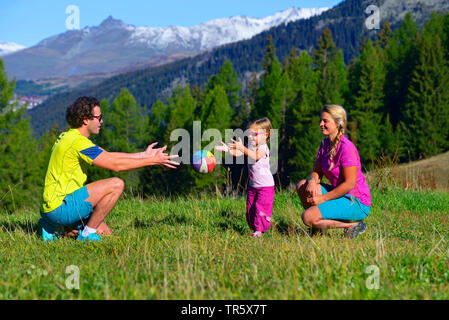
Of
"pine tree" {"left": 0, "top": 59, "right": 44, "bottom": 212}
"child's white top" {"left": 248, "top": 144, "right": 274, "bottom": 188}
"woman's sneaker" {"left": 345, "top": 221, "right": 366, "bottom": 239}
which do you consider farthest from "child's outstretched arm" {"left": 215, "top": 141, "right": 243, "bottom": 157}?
"pine tree" {"left": 0, "top": 59, "right": 44, "bottom": 212}

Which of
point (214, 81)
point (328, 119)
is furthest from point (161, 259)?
point (214, 81)

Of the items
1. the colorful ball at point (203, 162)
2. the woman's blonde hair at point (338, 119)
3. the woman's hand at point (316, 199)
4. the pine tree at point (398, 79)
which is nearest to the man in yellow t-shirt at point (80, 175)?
the colorful ball at point (203, 162)

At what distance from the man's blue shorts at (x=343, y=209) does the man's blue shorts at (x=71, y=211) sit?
315 centimetres

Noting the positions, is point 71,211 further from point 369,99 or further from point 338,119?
point 369,99

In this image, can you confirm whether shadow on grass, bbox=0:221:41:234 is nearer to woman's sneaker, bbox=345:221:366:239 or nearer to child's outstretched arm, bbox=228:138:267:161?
child's outstretched arm, bbox=228:138:267:161

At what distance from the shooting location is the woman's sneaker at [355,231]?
5617 millimetres

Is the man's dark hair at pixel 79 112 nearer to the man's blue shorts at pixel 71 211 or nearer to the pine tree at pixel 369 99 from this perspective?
the man's blue shorts at pixel 71 211

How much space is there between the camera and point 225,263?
427 centimetres

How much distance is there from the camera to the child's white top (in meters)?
6.41

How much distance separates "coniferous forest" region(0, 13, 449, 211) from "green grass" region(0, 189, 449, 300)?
33776 millimetres

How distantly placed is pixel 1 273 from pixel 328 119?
4193 mm
